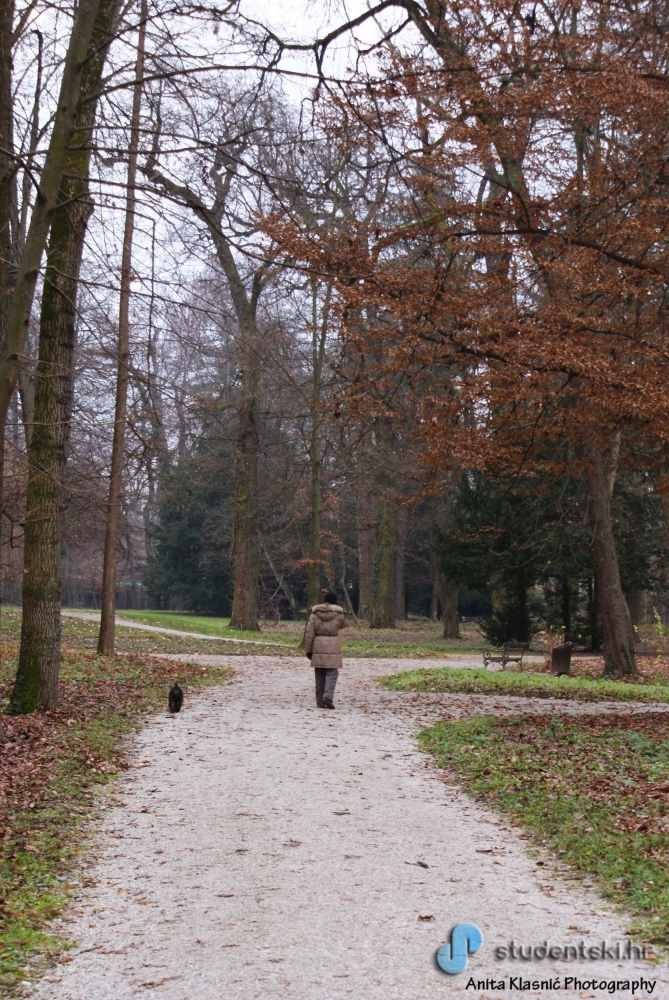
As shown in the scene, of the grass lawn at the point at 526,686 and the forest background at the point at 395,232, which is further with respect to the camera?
the grass lawn at the point at 526,686

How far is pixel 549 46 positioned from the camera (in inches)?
454

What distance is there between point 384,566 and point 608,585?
20033 millimetres

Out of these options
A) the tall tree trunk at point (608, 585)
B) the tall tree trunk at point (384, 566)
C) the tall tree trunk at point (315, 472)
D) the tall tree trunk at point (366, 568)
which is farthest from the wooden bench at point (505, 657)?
the tall tree trunk at point (366, 568)

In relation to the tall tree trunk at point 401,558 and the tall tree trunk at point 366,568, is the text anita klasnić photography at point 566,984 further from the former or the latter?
Answer: the tall tree trunk at point 401,558

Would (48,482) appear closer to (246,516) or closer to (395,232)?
(395,232)

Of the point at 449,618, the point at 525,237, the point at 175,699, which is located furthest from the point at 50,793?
the point at 449,618

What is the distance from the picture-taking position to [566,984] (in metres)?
4.28

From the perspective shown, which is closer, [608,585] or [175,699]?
[175,699]

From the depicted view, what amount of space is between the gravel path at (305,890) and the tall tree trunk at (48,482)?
6.61ft

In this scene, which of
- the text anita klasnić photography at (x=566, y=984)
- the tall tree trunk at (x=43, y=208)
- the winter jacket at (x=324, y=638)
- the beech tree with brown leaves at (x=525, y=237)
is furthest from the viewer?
the winter jacket at (x=324, y=638)

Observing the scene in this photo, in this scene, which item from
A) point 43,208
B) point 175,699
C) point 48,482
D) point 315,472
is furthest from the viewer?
point 315,472

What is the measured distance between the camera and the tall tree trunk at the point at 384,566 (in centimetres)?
3938

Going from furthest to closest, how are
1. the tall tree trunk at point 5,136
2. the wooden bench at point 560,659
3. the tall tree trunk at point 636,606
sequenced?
1. the tall tree trunk at point 636,606
2. the wooden bench at point 560,659
3. the tall tree trunk at point 5,136

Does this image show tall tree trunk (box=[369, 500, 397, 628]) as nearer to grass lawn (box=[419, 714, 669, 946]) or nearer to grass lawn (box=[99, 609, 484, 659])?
grass lawn (box=[99, 609, 484, 659])
